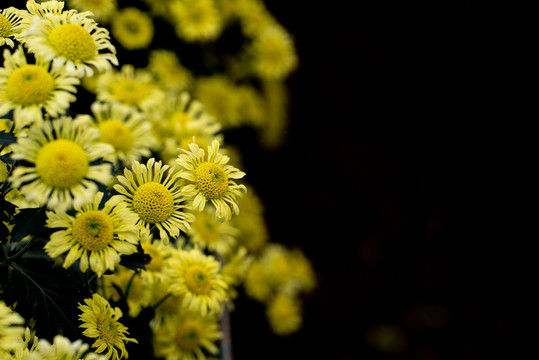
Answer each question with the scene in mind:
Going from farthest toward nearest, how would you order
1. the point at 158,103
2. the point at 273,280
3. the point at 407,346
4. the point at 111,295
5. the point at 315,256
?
the point at 315,256, the point at 407,346, the point at 273,280, the point at 158,103, the point at 111,295

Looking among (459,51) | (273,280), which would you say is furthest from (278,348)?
(459,51)

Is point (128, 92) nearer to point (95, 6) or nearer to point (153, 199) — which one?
point (95, 6)

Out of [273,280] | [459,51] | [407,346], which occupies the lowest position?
[407,346]

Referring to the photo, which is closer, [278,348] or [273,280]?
[273,280]

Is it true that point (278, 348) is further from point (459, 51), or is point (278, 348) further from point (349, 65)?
point (459, 51)

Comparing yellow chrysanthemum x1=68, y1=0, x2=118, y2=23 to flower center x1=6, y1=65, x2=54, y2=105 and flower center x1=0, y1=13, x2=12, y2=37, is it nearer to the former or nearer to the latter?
flower center x1=0, y1=13, x2=12, y2=37

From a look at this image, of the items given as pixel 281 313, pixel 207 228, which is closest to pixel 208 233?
pixel 207 228

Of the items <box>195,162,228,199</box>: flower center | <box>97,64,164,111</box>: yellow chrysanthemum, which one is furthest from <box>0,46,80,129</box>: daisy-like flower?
<box>97,64,164,111</box>: yellow chrysanthemum

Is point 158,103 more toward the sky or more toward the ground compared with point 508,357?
more toward the sky
